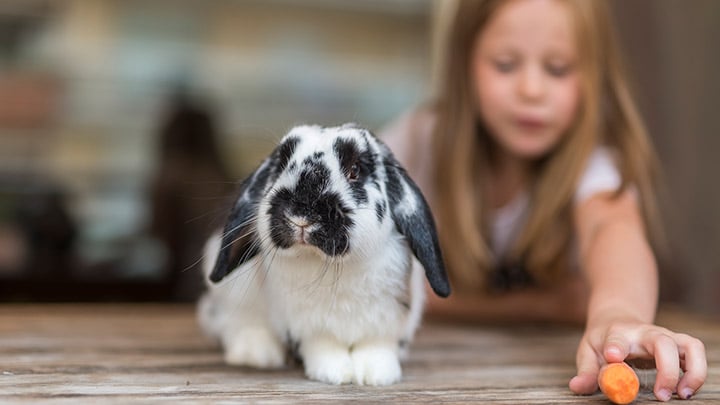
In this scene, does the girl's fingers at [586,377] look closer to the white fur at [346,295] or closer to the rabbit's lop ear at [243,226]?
the white fur at [346,295]

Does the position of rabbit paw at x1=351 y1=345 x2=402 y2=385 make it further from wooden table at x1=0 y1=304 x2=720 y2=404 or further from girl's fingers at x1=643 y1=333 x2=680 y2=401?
girl's fingers at x1=643 y1=333 x2=680 y2=401

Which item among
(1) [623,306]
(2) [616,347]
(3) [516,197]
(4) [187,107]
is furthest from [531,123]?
(4) [187,107]

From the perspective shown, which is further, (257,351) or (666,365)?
(257,351)

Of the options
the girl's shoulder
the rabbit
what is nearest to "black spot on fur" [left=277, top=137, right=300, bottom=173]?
the rabbit

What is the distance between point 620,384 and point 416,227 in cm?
28

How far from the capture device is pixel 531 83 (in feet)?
4.50

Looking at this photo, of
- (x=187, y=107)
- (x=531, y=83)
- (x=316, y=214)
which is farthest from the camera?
(x=187, y=107)

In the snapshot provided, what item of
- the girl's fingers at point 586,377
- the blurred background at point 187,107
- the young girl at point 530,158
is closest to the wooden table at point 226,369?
the girl's fingers at point 586,377

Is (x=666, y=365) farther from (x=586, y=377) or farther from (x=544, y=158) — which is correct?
(x=544, y=158)

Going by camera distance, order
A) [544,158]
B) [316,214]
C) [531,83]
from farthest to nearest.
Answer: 1. [544,158]
2. [531,83]
3. [316,214]

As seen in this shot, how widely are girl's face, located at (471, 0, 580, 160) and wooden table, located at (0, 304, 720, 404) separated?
360mm

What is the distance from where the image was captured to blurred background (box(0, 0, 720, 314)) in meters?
2.22

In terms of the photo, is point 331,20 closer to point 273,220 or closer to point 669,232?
point 669,232

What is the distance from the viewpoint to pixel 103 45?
2.44 metres
